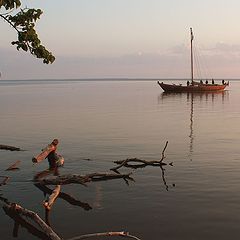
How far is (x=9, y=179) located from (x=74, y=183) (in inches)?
139

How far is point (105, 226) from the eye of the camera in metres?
14.5

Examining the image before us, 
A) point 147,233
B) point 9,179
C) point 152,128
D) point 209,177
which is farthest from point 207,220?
point 152,128

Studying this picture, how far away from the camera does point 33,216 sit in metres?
13.3

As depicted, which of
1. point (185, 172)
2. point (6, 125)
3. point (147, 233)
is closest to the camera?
point (147, 233)

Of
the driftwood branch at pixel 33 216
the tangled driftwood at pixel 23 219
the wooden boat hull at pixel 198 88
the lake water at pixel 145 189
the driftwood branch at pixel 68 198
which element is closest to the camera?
the driftwood branch at pixel 33 216

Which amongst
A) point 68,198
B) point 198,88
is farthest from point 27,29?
point 198,88

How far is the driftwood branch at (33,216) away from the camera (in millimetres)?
12185

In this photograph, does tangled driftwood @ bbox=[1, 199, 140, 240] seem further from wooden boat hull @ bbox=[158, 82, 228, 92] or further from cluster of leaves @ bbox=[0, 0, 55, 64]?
wooden boat hull @ bbox=[158, 82, 228, 92]

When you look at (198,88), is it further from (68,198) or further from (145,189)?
(68,198)

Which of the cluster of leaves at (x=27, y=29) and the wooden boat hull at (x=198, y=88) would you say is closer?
the cluster of leaves at (x=27, y=29)

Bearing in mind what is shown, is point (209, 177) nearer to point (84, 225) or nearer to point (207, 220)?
point (207, 220)

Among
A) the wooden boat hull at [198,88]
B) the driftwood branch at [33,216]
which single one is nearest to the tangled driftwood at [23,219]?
the driftwood branch at [33,216]

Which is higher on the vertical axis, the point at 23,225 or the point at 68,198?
the point at 68,198

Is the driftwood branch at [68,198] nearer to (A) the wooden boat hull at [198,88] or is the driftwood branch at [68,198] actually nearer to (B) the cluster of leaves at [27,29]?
(B) the cluster of leaves at [27,29]
